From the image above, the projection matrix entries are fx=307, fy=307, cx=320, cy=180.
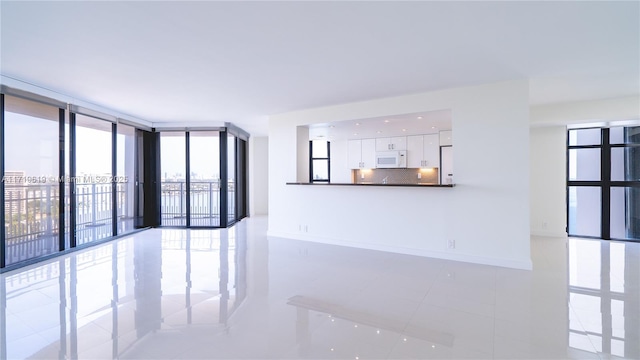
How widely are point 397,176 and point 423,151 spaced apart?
980 millimetres

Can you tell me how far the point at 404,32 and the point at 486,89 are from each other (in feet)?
7.08

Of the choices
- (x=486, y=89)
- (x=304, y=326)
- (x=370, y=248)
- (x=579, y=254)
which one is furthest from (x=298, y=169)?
(x=579, y=254)

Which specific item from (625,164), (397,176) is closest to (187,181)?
(397,176)

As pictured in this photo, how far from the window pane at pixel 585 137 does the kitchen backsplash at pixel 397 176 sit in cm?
272

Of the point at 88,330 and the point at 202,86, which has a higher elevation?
the point at 202,86

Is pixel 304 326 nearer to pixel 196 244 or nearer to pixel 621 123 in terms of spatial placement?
pixel 196 244

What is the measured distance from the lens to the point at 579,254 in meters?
4.84

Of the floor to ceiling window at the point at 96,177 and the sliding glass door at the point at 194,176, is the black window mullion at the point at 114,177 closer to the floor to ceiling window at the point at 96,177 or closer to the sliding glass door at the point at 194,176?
the floor to ceiling window at the point at 96,177

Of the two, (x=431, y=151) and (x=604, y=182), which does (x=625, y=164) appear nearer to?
(x=604, y=182)

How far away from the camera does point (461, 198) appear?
4402mm

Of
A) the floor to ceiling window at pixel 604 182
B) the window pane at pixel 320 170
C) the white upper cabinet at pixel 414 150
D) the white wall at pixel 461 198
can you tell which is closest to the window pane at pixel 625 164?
the floor to ceiling window at pixel 604 182

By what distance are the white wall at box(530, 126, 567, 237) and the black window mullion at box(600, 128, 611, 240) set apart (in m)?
0.78

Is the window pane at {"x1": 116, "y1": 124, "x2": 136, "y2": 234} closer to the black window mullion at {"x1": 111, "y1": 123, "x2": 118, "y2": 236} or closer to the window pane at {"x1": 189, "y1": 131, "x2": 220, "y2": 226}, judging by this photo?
the black window mullion at {"x1": 111, "y1": 123, "x2": 118, "y2": 236}

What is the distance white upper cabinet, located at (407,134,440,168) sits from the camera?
696 centimetres
